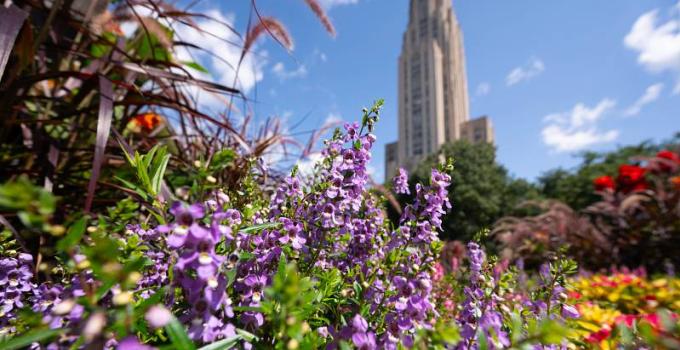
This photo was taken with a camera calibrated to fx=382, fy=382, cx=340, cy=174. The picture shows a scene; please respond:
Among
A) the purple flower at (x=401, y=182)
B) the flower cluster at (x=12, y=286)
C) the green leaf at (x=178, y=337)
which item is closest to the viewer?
the green leaf at (x=178, y=337)

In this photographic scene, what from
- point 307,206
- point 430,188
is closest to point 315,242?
point 307,206

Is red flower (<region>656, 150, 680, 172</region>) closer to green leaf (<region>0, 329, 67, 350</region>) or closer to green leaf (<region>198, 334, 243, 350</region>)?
green leaf (<region>198, 334, 243, 350</region>)

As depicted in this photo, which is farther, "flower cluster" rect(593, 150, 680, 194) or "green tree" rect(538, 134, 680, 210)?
"green tree" rect(538, 134, 680, 210)

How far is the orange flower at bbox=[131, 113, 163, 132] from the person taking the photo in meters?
3.29

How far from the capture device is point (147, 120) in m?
3.77

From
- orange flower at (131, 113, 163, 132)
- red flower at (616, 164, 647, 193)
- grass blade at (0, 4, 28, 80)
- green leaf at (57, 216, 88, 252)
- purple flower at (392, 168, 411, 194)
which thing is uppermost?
red flower at (616, 164, 647, 193)

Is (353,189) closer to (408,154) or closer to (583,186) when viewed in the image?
(583,186)

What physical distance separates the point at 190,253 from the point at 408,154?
2679 inches

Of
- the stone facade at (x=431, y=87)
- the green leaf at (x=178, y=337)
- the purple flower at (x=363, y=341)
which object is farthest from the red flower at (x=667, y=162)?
the stone facade at (x=431, y=87)

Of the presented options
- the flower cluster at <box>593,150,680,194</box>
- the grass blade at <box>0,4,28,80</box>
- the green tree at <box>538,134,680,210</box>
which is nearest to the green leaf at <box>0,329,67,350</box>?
the grass blade at <box>0,4,28,80</box>

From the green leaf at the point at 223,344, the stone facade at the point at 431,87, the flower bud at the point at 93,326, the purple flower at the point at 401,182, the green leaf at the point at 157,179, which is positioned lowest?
the green leaf at the point at 223,344

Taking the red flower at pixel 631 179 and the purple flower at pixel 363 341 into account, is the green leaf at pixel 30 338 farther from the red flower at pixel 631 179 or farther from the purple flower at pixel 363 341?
the red flower at pixel 631 179

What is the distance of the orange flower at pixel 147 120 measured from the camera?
3.29 meters

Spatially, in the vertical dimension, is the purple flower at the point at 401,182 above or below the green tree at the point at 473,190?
below
